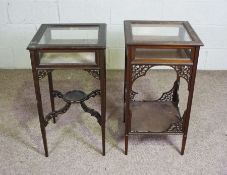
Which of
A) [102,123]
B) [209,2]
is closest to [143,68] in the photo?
[102,123]

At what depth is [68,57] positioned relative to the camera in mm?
1657

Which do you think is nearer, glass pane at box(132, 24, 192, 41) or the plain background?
glass pane at box(132, 24, 192, 41)

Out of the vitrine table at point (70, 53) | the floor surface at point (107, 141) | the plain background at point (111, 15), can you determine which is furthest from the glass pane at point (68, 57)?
the plain background at point (111, 15)

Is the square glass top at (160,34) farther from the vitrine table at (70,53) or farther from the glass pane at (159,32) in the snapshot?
the vitrine table at (70,53)

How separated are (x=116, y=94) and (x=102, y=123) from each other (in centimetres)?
74

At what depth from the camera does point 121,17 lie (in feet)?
8.80

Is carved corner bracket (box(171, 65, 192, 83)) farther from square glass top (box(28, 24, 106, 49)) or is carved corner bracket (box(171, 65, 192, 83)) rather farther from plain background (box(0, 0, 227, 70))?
plain background (box(0, 0, 227, 70))

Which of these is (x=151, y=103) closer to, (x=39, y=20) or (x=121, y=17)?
(x=121, y=17)

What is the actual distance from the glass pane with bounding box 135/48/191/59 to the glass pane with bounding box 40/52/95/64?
0.25 metres

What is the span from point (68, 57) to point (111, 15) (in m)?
1.15

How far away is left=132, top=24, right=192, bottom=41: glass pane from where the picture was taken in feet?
5.51

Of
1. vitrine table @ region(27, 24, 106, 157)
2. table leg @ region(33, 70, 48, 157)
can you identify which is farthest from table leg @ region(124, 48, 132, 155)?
table leg @ region(33, 70, 48, 157)

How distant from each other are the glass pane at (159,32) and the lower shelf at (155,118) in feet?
1.65

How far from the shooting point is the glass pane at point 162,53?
1.63m
